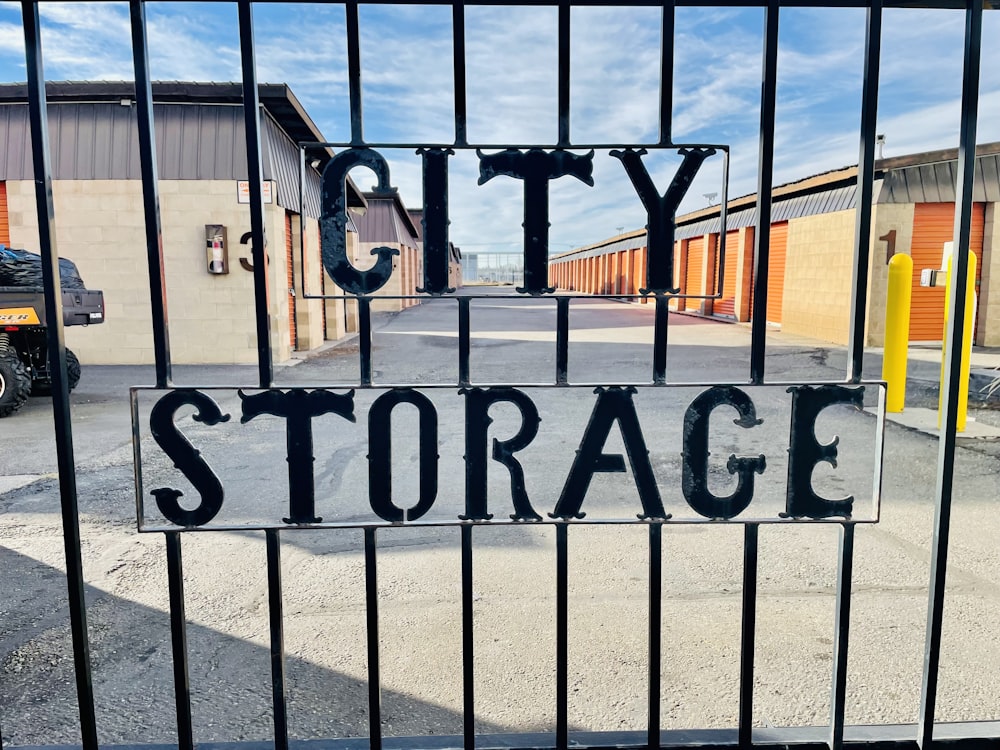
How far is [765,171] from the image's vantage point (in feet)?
5.27

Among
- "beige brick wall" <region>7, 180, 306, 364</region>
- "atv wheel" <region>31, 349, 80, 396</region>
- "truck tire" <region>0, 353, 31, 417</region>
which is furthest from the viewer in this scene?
"beige brick wall" <region>7, 180, 306, 364</region>

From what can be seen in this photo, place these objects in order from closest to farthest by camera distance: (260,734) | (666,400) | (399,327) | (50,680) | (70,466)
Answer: (70,466) → (260,734) → (50,680) → (666,400) → (399,327)

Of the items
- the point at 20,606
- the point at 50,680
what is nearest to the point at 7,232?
the point at 20,606

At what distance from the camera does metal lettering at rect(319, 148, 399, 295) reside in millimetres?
1509

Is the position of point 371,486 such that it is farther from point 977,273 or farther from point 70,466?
point 977,273

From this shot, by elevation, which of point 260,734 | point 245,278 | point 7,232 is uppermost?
point 7,232

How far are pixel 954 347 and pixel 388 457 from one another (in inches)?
54.4

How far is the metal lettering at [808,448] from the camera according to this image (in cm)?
161

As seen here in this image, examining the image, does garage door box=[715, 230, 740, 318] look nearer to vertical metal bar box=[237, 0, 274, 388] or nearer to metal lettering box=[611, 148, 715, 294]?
metal lettering box=[611, 148, 715, 294]

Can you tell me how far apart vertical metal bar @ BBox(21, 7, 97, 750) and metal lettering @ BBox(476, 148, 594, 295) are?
93 cm

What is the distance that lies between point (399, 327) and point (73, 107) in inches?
404

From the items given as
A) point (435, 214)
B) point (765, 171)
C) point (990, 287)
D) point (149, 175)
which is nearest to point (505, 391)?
point (435, 214)

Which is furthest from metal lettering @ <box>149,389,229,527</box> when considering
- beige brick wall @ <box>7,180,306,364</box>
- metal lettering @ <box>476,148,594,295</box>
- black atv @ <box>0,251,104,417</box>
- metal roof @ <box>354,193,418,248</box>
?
metal roof @ <box>354,193,418,248</box>

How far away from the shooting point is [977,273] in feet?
46.9
